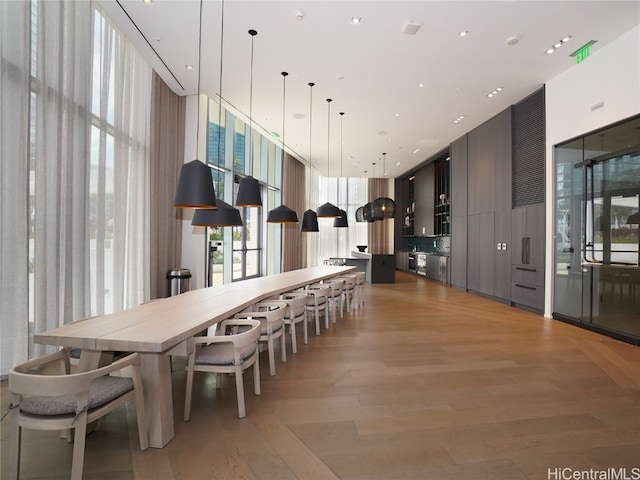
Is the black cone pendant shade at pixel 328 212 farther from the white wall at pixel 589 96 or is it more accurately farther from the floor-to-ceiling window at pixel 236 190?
the white wall at pixel 589 96

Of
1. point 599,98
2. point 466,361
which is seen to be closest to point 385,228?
point 599,98

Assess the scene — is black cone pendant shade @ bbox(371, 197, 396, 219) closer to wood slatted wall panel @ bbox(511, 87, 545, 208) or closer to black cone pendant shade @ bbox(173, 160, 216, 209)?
wood slatted wall panel @ bbox(511, 87, 545, 208)

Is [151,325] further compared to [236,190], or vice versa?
[236,190]

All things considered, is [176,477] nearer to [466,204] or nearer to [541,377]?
[541,377]

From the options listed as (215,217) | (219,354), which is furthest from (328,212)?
(219,354)

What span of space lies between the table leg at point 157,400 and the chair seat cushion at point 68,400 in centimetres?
15

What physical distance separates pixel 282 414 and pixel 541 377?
Result: 2.43 meters

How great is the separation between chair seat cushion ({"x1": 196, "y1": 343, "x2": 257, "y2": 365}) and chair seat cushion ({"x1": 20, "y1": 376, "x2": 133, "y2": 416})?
1.79ft

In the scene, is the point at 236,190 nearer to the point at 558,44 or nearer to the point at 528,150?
the point at 528,150

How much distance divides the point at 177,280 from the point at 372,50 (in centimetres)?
482

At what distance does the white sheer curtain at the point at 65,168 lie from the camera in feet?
10.1

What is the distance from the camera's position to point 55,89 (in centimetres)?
354

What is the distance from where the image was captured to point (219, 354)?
2539mm

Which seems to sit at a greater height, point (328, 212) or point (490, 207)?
point (490, 207)
